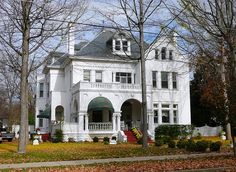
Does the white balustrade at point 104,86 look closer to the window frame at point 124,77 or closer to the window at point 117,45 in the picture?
the window frame at point 124,77

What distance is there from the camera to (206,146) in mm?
22875

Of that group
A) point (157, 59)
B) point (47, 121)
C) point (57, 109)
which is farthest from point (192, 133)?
point (47, 121)

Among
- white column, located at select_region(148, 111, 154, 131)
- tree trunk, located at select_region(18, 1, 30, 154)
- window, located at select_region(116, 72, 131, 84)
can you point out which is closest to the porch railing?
white column, located at select_region(148, 111, 154, 131)

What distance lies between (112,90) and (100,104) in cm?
251

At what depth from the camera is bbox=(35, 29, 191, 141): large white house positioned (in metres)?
39.3

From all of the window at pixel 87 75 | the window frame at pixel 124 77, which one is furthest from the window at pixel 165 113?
the window at pixel 87 75

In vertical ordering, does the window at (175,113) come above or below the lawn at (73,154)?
above

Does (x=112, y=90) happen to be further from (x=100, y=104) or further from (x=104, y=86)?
(x=100, y=104)

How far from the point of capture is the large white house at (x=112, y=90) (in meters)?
39.3

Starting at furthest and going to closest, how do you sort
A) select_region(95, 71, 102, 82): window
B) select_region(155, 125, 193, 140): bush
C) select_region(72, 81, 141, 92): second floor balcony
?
select_region(95, 71, 102, 82): window
select_region(155, 125, 193, 140): bush
select_region(72, 81, 141, 92): second floor balcony

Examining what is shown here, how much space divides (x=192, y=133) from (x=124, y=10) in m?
22.1

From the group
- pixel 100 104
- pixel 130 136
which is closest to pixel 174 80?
pixel 130 136

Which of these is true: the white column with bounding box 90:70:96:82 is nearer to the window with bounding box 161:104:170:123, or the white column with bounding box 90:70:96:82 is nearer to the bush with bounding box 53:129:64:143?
the bush with bounding box 53:129:64:143

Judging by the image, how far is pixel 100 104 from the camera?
127ft
